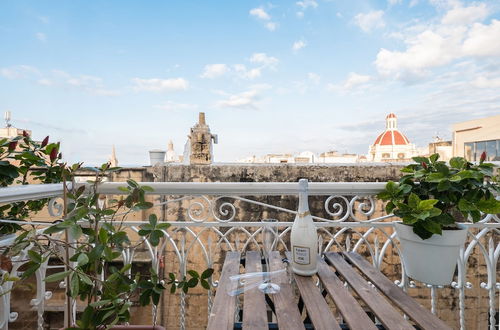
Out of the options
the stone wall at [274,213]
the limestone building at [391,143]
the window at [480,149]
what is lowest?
the stone wall at [274,213]

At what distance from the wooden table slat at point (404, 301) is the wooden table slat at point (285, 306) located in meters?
0.34

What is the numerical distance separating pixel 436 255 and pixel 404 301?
47 centimetres

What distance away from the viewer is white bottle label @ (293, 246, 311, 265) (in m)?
0.95

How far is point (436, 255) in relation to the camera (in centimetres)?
111

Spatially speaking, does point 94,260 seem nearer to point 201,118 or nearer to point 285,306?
point 285,306

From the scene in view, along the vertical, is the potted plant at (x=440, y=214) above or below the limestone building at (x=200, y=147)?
below

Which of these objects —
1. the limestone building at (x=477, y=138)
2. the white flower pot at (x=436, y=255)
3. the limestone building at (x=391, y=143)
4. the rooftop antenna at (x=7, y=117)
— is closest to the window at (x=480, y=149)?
the limestone building at (x=477, y=138)

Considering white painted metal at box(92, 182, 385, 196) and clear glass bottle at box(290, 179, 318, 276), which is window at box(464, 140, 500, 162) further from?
clear glass bottle at box(290, 179, 318, 276)

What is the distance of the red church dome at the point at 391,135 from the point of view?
29.3 metres

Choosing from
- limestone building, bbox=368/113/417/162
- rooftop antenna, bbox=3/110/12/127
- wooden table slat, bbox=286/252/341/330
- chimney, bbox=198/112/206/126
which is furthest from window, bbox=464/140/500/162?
rooftop antenna, bbox=3/110/12/127

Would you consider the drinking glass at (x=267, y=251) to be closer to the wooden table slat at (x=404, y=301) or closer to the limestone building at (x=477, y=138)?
the wooden table slat at (x=404, y=301)

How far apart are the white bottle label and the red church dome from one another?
33041 millimetres

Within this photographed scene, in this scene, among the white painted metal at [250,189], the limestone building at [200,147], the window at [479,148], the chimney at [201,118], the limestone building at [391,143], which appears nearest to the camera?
the white painted metal at [250,189]

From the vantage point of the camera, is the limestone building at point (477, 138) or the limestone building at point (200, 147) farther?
the limestone building at point (477, 138)
